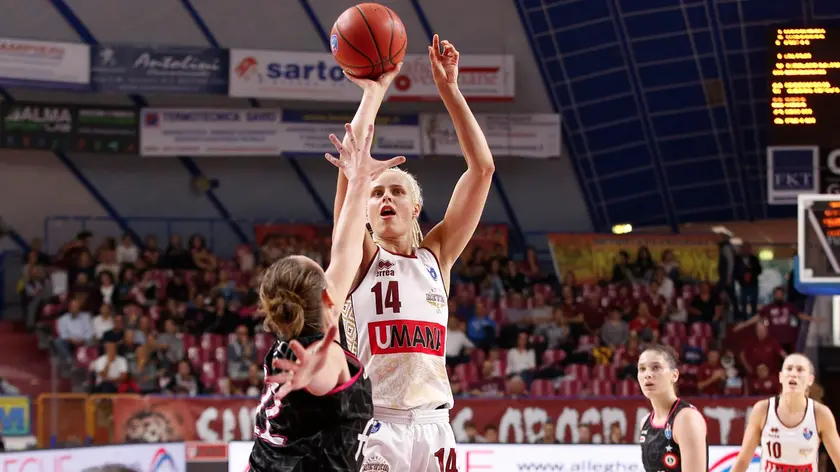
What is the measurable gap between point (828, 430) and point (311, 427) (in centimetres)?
587

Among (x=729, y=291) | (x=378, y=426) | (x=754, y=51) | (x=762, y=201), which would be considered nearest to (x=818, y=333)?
(x=729, y=291)

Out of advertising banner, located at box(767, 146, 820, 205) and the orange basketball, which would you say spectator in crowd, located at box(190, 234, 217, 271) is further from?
the orange basketball

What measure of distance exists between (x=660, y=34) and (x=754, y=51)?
4.93ft

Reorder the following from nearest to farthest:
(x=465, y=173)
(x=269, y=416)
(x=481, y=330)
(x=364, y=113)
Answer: (x=269, y=416)
(x=364, y=113)
(x=465, y=173)
(x=481, y=330)

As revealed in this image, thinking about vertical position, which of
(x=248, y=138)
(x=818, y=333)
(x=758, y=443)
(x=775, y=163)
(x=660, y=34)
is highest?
(x=660, y=34)

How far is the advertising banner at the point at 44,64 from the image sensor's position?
1705 centimetres

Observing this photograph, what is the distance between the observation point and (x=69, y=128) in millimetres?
17938

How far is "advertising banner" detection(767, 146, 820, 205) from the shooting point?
12602 mm

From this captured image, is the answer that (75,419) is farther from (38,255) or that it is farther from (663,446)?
(663,446)

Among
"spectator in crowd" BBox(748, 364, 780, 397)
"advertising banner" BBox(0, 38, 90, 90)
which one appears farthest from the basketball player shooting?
"advertising banner" BBox(0, 38, 90, 90)

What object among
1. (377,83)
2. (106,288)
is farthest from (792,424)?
(106,288)

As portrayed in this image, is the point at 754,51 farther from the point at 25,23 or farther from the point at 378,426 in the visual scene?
the point at 378,426

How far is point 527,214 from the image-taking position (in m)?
19.4

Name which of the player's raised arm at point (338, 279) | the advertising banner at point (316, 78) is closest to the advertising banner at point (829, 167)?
the advertising banner at point (316, 78)
